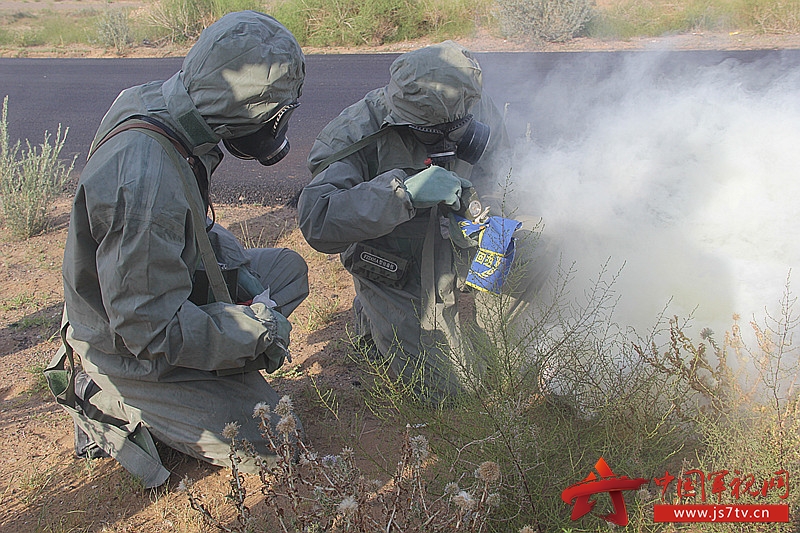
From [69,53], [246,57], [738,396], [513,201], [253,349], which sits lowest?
[738,396]

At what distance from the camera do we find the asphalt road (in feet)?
13.5

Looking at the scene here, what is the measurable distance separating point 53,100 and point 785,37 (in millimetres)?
9598

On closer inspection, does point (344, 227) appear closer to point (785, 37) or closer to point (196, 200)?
point (196, 200)

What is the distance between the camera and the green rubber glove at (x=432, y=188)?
9.32 ft

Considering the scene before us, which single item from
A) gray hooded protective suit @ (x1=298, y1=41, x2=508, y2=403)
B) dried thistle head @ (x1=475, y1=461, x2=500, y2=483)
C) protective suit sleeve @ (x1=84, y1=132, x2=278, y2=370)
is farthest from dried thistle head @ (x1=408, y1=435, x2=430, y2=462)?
gray hooded protective suit @ (x1=298, y1=41, x2=508, y2=403)

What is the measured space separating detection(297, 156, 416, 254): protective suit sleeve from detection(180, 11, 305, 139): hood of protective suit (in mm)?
502

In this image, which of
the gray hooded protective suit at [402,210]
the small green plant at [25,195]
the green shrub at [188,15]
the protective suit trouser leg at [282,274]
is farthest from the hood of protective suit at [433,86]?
the green shrub at [188,15]

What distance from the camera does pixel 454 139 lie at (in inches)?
120

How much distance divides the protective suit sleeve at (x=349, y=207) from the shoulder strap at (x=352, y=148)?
48mm

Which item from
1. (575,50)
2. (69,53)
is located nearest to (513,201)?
(575,50)

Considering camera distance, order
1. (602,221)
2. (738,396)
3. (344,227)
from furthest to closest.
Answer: (602,221) → (344,227) → (738,396)

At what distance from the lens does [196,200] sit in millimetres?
2348

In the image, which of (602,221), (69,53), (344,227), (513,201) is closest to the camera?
(344,227)

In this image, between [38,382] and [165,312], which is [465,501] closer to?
[165,312]
